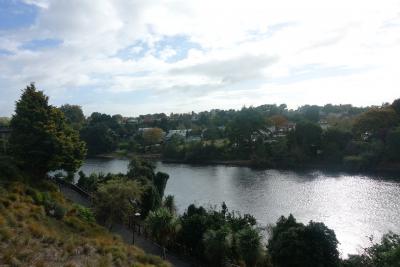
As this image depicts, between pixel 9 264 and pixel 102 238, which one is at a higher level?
pixel 9 264

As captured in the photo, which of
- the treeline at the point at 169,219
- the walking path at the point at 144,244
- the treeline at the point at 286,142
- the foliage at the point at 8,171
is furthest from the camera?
the treeline at the point at 286,142

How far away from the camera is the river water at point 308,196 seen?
121 ft

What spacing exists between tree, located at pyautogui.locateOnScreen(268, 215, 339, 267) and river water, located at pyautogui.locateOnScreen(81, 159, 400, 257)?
11320 mm

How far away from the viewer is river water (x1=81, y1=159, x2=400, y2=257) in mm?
36969

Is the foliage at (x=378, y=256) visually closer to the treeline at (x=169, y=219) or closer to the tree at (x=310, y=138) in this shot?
the treeline at (x=169, y=219)

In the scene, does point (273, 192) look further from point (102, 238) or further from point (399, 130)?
point (102, 238)

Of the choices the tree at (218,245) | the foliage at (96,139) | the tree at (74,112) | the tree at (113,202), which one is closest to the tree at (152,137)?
the foliage at (96,139)

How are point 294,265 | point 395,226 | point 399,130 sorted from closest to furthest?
point 294,265 < point 395,226 < point 399,130

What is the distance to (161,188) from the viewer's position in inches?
1566

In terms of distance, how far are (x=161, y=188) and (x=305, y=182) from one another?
81.9 feet

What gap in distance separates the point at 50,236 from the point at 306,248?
11262 millimetres

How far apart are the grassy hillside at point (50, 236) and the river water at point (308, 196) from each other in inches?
716

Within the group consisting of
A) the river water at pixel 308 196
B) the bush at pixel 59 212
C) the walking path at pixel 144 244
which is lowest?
the river water at pixel 308 196

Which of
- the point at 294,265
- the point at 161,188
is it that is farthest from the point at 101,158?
the point at 294,265
